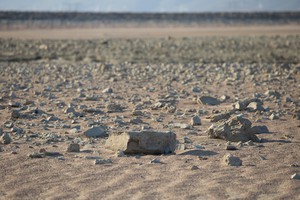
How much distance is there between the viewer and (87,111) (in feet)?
27.5

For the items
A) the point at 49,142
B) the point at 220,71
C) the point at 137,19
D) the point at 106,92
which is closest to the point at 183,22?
the point at 137,19

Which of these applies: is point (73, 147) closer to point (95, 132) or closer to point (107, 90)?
point (95, 132)

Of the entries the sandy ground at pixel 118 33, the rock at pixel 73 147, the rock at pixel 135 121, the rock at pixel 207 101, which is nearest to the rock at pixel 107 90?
the rock at pixel 207 101

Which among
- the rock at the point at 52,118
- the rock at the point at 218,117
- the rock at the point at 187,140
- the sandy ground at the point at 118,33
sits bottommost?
the rock at the point at 187,140

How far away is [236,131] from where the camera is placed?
6.39 m

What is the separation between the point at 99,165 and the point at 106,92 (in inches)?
222

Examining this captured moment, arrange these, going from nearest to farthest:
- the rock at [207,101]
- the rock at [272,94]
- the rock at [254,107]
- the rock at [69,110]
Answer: the rock at [69,110]
the rock at [254,107]
the rock at [207,101]
the rock at [272,94]

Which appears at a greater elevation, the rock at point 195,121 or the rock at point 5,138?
the rock at point 5,138

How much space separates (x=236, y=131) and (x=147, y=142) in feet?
3.79

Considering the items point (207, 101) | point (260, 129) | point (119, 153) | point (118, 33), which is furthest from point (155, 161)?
point (118, 33)

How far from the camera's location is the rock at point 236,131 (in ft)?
20.9

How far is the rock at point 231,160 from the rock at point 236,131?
95cm

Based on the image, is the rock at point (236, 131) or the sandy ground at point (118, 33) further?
the sandy ground at point (118, 33)

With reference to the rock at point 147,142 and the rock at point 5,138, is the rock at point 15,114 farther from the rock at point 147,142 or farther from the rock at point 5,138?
the rock at point 147,142
